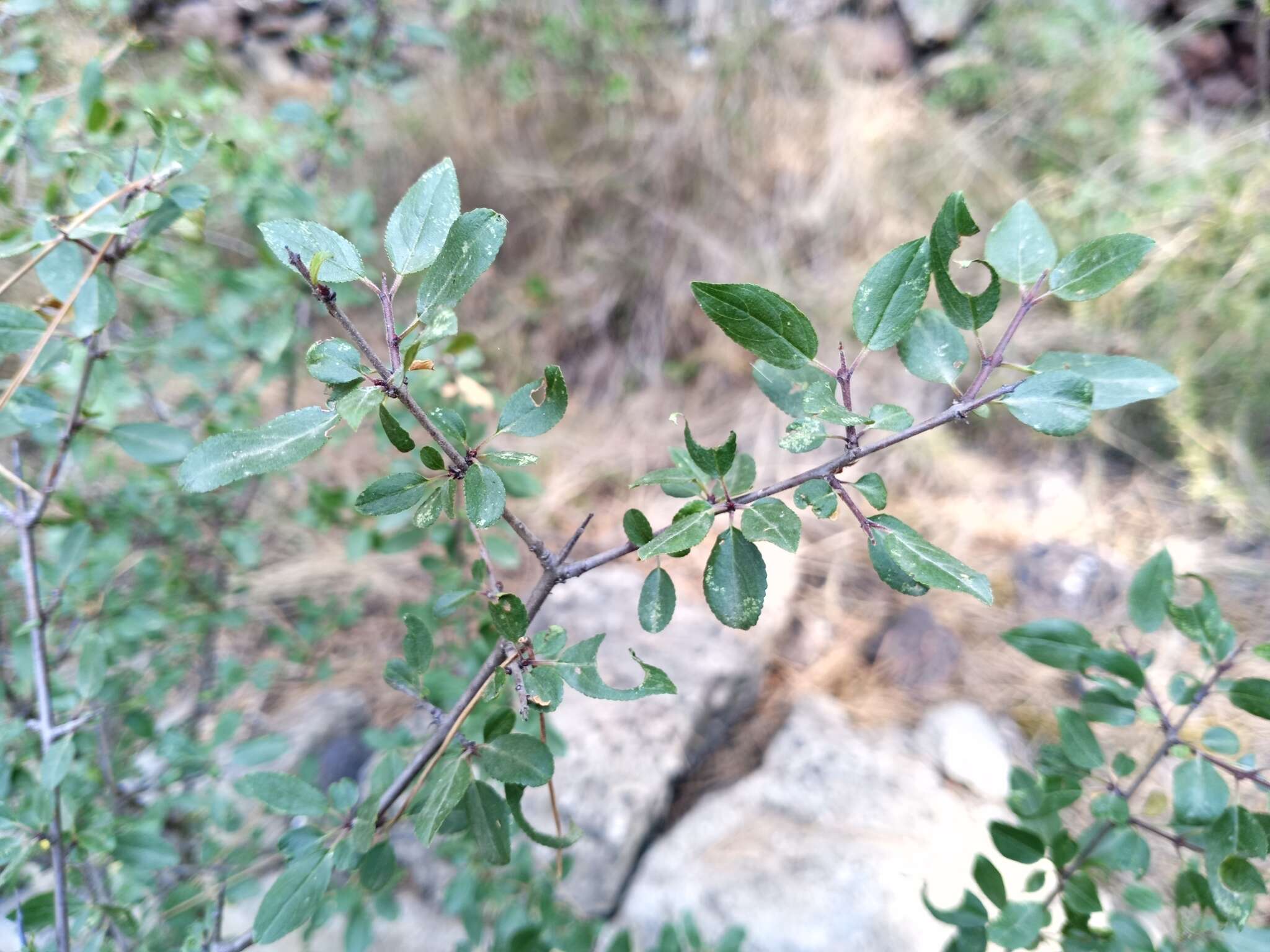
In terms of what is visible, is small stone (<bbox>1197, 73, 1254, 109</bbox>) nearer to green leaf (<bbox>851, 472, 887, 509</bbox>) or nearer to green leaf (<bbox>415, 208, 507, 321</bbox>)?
green leaf (<bbox>851, 472, 887, 509</bbox>)

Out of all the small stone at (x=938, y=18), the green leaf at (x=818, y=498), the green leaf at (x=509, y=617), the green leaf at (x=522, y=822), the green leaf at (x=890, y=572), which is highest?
the green leaf at (x=509, y=617)

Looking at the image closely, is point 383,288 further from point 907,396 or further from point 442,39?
point 907,396

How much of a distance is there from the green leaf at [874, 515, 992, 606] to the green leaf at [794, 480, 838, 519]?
0.09ft

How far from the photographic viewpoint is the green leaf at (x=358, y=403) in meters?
0.31

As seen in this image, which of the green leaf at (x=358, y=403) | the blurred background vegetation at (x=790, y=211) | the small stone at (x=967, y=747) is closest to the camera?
the green leaf at (x=358, y=403)

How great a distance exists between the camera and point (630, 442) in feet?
7.61

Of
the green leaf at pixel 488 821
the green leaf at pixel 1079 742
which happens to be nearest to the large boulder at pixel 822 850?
the green leaf at pixel 1079 742

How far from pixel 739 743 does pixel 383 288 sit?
4.90ft

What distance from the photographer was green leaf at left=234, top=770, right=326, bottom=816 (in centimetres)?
51

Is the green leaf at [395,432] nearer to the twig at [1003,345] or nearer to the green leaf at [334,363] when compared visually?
the green leaf at [334,363]

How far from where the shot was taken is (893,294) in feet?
1.27

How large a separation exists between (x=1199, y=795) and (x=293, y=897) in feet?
2.15

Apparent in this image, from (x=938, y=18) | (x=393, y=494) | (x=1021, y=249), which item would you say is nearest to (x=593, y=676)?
(x=393, y=494)

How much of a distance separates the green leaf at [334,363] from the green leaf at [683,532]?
6.7 inches
